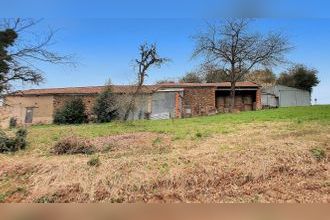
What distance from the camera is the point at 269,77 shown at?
Result: 11.9 feet

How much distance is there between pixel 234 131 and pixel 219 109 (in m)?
0.24

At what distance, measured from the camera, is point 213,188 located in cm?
324

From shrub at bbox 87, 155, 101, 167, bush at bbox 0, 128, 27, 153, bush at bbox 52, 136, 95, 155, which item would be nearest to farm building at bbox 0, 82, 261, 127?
bush at bbox 0, 128, 27, 153

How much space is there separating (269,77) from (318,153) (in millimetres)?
736

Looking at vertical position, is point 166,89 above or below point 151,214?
above

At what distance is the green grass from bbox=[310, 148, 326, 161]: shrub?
29 cm

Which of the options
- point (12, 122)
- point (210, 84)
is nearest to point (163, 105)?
point (210, 84)

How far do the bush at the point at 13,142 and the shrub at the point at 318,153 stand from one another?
237 centimetres

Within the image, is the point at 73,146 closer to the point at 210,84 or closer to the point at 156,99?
the point at 156,99

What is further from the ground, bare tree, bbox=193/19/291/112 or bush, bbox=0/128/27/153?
bare tree, bbox=193/19/291/112

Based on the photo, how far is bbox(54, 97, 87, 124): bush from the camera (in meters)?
3.51

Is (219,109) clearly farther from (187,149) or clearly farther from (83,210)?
(83,210)

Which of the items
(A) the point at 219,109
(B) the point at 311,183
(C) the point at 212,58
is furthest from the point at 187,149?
(B) the point at 311,183

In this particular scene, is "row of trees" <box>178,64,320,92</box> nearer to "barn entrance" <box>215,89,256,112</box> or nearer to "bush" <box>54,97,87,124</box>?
"barn entrance" <box>215,89,256,112</box>
